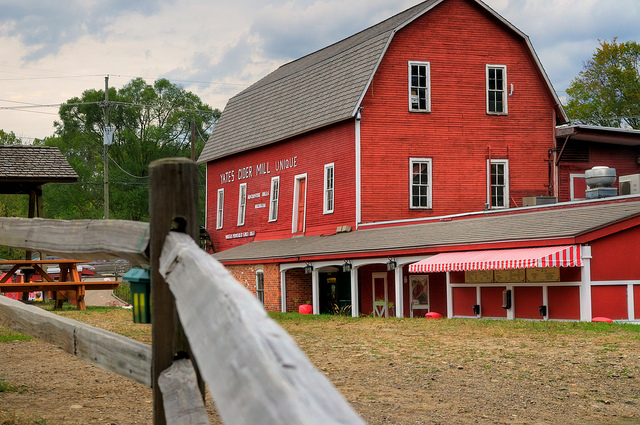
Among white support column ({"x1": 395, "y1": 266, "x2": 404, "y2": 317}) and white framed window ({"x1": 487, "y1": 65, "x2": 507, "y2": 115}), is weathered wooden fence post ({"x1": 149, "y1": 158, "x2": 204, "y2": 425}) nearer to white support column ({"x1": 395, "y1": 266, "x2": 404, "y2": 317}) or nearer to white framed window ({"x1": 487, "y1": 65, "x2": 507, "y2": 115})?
white support column ({"x1": 395, "y1": 266, "x2": 404, "y2": 317})

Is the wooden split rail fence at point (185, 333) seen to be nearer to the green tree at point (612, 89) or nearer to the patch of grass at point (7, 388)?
the patch of grass at point (7, 388)

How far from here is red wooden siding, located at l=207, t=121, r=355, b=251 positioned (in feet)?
85.0

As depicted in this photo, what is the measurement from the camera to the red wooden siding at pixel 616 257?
1683cm

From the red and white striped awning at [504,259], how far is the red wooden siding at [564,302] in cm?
110

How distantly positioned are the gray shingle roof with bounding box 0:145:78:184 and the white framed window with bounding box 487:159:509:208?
533 inches

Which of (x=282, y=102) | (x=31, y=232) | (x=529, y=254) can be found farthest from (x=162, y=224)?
(x=282, y=102)

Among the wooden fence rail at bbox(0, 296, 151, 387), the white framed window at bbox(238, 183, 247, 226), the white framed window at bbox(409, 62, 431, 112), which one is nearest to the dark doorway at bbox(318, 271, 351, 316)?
the white framed window at bbox(409, 62, 431, 112)

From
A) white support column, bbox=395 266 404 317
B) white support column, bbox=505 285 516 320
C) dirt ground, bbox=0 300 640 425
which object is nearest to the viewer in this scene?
dirt ground, bbox=0 300 640 425

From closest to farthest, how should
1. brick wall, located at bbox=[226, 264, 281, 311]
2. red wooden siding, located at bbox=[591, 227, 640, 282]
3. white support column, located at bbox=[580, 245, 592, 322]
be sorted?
white support column, located at bbox=[580, 245, 592, 322] < red wooden siding, located at bbox=[591, 227, 640, 282] < brick wall, located at bbox=[226, 264, 281, 311]

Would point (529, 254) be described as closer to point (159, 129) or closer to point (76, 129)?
point (159, 129)

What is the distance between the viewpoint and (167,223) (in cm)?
303

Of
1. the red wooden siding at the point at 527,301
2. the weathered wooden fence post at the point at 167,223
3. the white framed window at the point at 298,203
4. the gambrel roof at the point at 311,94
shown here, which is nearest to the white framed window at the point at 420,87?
the gambrel roof at the point at 311,94

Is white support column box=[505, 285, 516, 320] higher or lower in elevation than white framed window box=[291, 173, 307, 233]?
lower

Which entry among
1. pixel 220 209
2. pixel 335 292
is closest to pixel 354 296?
pixel 335 292
